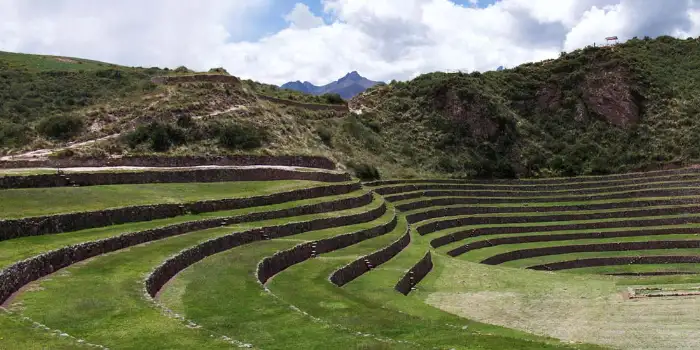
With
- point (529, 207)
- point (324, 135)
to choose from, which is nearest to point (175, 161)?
point (324, 135)

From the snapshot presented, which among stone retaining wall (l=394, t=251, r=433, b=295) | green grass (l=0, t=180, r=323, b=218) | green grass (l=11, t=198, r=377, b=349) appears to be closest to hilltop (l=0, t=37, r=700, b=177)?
green grass (l=0, t=180, r=323, b=218)

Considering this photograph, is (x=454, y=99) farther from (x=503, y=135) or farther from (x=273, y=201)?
(x=273, y=201)

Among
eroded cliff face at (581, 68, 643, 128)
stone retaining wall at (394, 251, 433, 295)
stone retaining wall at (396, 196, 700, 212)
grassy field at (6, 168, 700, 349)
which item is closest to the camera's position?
grassy field at (6, 168, 700, 349)

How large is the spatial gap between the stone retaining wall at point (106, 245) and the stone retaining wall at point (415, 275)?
5065 millimetres

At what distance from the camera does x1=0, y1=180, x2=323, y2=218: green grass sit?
21.6 metres

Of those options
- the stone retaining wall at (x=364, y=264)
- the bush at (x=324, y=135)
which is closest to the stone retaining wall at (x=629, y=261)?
the stone retaining wall at (x=364, y=264)

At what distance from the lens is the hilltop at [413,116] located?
4228cm

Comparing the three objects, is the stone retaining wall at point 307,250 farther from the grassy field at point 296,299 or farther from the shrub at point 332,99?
the shrub at point 332,99

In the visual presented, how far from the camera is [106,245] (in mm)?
19234

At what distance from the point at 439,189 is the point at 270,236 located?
27.1 meters

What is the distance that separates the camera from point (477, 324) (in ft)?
53.9

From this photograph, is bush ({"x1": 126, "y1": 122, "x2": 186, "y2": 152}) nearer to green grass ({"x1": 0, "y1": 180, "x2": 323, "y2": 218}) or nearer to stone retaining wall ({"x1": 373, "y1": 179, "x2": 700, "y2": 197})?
green grass ({"x1": 0, "y1": 180, "x2": 323, "y2": 218})

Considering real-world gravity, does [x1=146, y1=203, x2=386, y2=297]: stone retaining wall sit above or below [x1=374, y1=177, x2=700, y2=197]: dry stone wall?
above

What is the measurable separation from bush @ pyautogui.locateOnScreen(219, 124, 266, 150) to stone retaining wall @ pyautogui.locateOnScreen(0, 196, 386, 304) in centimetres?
1409
